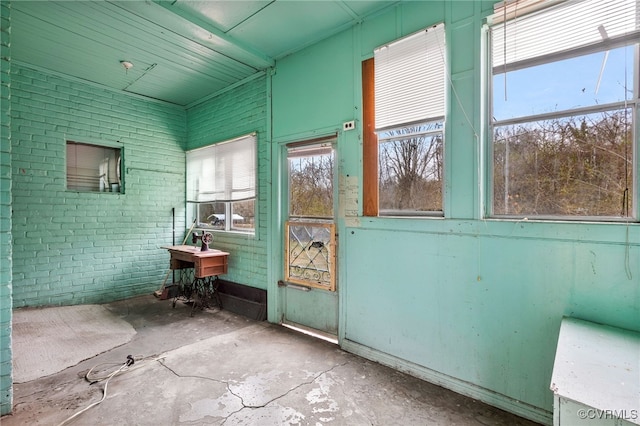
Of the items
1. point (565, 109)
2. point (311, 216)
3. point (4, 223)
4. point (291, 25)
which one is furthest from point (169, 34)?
point (565, 109)

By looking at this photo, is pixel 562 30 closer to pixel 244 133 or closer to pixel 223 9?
pixel 223 9

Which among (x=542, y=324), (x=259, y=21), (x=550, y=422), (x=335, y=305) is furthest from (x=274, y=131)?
(x=550, y=422)

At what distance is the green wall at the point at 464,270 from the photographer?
195cm

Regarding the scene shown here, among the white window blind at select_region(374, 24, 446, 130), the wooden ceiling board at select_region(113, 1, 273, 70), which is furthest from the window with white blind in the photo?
the wooden ceiling board at select_region(113, 1, 273, 70)

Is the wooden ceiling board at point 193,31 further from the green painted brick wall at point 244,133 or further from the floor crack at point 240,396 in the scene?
the floor crack at point 240,396

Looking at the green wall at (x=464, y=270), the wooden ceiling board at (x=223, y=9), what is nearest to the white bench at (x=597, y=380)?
the green wall at (x=464, y=270)

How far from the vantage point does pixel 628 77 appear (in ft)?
6.18

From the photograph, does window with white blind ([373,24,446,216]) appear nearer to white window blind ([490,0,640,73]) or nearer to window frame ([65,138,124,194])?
white window blind ([490,0,640,73])

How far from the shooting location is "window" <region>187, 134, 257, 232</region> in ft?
14.4

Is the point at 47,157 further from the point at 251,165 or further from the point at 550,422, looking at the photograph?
the point at 550,422

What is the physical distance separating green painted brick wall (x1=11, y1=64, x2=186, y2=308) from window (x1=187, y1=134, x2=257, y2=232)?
34cm

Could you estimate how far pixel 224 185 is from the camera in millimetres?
4785

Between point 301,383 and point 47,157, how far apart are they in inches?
177

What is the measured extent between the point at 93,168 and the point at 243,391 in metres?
4.25
